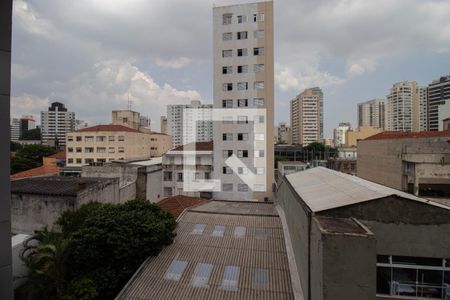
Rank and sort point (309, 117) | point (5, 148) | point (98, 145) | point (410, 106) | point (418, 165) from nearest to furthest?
point (5, 148) < point (418, 165) < point (98, 145) < point (410, 106) < point (309, 117)

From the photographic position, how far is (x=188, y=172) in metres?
25.2

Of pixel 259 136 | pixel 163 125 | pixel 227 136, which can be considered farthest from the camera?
pixel 163 125

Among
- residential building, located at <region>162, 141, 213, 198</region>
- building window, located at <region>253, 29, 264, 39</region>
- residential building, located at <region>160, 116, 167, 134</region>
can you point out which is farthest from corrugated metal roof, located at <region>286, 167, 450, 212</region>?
residential building, located at <region>160, 116, 167, 134</region>

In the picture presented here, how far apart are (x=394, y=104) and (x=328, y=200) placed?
77.1m

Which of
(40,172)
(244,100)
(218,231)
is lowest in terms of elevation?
(218,231)

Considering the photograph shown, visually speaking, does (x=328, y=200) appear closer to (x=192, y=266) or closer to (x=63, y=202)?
(x=192, y=266)

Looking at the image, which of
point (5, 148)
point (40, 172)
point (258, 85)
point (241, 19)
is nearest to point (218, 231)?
point (5, 148)

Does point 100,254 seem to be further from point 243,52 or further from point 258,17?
point 258,17

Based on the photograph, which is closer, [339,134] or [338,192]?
[338,192]

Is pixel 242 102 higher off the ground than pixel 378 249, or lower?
higher

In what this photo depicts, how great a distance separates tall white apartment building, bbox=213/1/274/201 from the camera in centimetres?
2361

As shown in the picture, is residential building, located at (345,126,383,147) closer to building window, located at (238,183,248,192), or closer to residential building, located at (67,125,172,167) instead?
building window, located at (238,183,248,192)

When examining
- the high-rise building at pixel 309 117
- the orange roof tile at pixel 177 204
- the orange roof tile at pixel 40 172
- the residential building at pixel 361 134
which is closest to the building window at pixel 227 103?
the orange roof tile at pixel 177 204

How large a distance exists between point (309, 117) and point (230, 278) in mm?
73528
